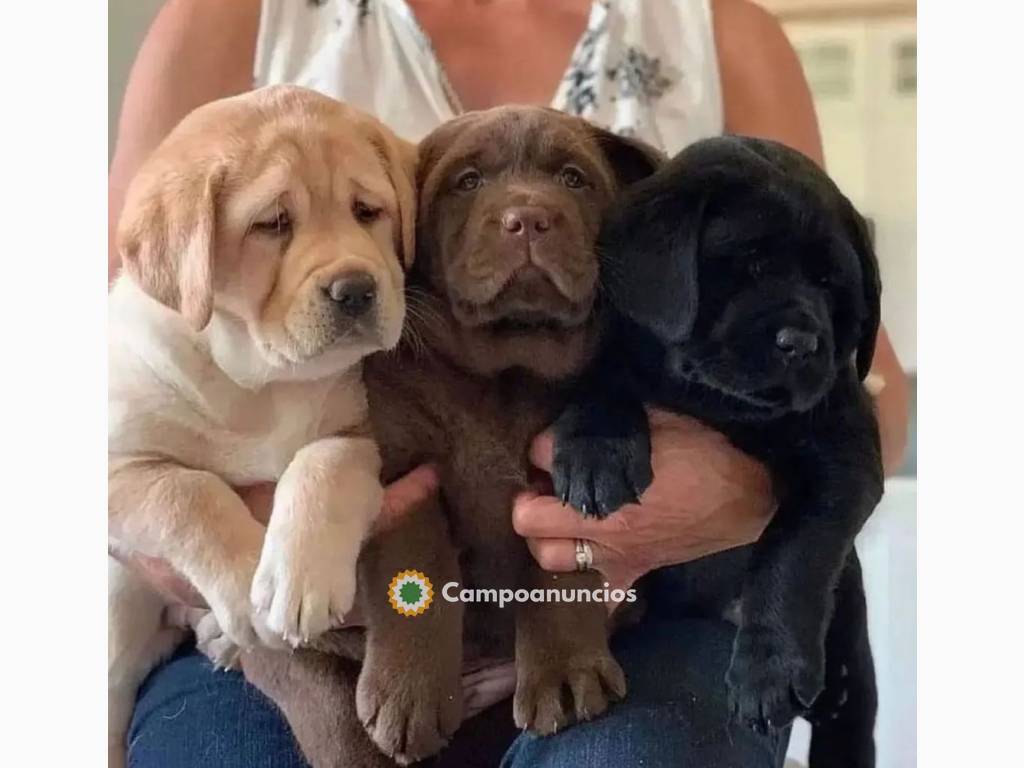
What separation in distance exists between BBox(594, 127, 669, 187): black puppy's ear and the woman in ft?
0.36

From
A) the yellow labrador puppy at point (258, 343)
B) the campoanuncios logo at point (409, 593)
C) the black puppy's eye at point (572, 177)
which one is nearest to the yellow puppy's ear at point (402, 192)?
the yellow labrador puppy at point (258, 343)

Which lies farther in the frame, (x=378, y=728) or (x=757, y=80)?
(x=757, y=80)

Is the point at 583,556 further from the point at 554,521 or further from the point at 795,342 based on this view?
the point at 795,342

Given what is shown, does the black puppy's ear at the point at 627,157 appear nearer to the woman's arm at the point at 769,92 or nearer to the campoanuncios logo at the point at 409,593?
the woman's arm at the point at 769,92

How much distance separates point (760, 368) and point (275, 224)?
0.34 metres

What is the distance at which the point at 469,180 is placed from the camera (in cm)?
→ 79

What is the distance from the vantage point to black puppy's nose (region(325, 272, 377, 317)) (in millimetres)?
713

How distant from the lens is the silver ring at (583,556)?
0.79m

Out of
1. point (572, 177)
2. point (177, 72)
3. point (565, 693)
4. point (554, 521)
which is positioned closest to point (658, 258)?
point (572, 177)
